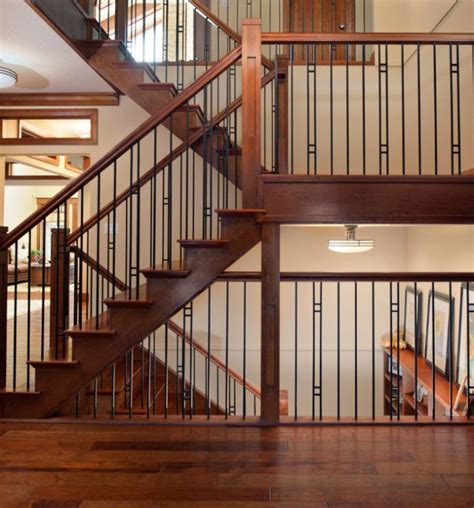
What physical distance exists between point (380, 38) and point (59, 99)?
11.3 feet

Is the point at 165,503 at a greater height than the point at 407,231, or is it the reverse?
the point at 407,231

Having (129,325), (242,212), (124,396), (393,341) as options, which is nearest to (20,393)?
(129,325)

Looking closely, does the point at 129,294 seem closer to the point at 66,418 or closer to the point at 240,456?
the point at 66,418

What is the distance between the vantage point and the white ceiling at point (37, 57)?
9.96 ft

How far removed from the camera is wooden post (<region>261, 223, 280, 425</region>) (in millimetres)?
2512

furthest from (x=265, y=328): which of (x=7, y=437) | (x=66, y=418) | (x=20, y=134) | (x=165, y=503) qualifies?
(x=20, y=134)

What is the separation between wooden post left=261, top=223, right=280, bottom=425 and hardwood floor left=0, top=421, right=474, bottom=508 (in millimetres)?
189

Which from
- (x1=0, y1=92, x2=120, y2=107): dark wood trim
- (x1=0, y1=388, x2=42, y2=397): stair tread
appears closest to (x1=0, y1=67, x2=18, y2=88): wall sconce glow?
(x1=0, y1=92, x2=120, y2=107): dark wood trim

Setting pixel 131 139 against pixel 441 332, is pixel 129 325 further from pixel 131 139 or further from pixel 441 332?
pixel 441 332

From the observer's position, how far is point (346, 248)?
409 cm

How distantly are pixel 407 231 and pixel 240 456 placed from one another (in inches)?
148

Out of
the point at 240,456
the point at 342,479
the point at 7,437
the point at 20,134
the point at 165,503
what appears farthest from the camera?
the point at 20,134

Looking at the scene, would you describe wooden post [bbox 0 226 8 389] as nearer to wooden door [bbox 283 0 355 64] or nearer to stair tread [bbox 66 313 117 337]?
stair tread [bbox 66 313 117 337]

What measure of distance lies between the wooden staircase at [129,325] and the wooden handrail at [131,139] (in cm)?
65
